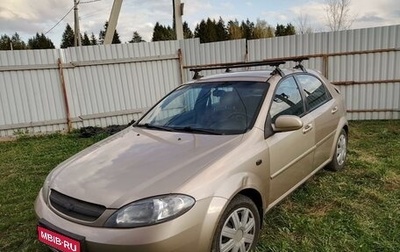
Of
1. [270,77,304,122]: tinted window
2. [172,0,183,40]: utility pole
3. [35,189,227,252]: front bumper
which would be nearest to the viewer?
[35,189,227,252]: front bumper

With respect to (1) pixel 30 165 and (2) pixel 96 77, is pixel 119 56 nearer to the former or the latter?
(2) pixel 96 77

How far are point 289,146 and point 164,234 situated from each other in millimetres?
1592

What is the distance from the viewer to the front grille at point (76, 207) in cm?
207

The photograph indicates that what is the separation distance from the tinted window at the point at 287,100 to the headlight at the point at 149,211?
1.34 meters

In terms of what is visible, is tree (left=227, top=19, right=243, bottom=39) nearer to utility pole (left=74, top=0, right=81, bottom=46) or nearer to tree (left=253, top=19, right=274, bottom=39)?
tree (left=253, top=19, right=274, bottom=39)

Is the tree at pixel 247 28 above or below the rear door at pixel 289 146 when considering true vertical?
above

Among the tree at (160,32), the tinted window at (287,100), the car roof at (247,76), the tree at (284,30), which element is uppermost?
the tree at (160,32)

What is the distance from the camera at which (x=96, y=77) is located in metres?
8.38

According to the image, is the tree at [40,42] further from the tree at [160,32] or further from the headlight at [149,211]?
the headlight at [149,211]

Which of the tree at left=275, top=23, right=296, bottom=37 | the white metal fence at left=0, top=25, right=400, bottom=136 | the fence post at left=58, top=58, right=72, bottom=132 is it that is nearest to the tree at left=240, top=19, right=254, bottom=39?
the tree at left=275, top=23, right=296, bottom=37

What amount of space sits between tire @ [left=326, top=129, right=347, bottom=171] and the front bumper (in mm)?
2693

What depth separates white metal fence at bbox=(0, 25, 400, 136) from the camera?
749 cm

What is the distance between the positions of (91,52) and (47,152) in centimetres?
295

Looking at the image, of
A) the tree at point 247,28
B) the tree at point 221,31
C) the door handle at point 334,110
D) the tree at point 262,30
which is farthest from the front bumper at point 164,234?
the tree at point 221,31
